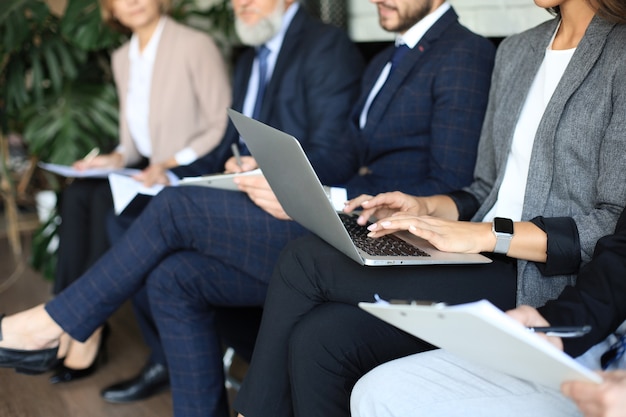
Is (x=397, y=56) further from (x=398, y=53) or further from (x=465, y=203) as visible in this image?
(x=465, y=203)

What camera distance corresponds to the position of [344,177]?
7.30ft

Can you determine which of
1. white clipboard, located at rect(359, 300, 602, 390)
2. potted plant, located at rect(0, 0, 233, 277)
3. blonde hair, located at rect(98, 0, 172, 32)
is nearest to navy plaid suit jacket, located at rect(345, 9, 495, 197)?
white clipboard, located at rect(359, 300, 602, 390)

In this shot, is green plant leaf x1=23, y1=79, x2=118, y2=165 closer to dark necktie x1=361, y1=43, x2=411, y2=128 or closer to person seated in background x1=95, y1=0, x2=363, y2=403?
person seated in background x1=95, y1=0, x2=363, y2=403

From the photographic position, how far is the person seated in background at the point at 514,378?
1.19m

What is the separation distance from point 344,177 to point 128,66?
42.7 inches

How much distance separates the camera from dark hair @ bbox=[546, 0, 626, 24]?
1.42 m

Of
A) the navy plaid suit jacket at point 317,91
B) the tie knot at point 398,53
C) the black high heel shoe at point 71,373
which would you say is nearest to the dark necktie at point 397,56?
the tie knot at point 398,53

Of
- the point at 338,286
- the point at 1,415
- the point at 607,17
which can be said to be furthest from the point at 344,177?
the point at 1,415

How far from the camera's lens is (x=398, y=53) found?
2.08 meters

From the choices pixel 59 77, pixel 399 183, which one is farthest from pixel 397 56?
pixel 59 77

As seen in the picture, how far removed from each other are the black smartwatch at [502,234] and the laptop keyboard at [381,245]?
0.46 feet

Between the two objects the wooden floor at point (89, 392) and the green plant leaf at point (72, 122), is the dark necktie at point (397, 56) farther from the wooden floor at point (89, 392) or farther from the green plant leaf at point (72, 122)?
the green plant leaf at point (72, 122)

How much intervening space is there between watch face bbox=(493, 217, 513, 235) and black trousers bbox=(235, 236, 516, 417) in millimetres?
83

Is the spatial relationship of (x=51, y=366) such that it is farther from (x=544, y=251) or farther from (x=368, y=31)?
(x=368, y=31)
